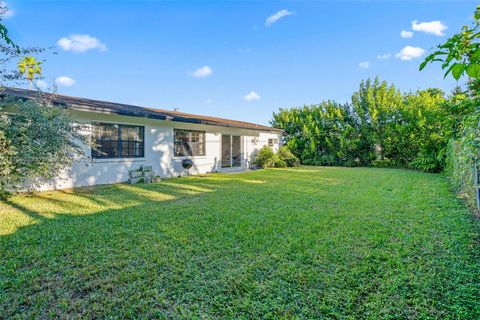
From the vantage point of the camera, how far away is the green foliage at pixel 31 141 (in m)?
5.45

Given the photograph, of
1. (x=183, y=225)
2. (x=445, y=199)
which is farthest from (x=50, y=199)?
(x=445, y=199)

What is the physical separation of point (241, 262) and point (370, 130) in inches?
675

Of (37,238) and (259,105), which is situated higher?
(259,105)

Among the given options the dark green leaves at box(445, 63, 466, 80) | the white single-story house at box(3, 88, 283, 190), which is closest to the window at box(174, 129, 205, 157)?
the white single-story house at box(3, 88, 283, 190)

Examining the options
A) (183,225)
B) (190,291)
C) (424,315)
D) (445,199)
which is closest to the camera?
(424,315)

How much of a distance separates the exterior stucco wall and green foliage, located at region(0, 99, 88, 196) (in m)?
1.20

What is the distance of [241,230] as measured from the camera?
416 centimetres

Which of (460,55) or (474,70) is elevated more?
(460,55)

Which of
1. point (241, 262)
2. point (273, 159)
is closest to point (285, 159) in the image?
point (273, 159)

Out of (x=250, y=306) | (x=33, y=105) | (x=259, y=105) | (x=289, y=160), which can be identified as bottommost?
(x=250, y=306)

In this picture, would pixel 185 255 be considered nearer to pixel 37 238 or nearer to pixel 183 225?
pixel 183 225

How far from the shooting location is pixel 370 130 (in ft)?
56.6

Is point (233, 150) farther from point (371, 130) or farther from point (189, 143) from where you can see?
point (371, 130)

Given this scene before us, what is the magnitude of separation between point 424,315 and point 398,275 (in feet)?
2.03
